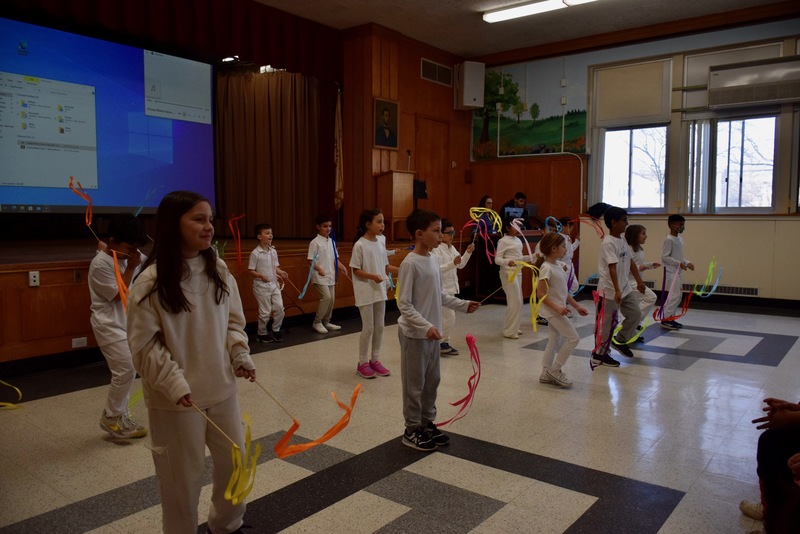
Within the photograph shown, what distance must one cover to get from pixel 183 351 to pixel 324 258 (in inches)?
205

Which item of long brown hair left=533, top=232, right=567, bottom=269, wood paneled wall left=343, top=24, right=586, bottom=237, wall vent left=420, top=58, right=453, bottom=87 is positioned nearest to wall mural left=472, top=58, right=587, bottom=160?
wood paneled wall left=343, top=24, right=586, bottom=237

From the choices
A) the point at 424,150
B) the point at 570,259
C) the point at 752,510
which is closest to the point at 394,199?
the point at 424,150

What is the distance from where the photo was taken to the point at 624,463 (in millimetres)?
3213

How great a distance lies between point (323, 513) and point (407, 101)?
8602mm

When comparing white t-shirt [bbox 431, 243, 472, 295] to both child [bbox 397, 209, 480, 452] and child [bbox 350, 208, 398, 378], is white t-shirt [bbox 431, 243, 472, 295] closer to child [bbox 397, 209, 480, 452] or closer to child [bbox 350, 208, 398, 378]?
child [bbox 350, 208, 398, 378]

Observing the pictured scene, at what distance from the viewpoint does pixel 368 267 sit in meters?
4.98

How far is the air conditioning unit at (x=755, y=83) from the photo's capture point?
8.71m

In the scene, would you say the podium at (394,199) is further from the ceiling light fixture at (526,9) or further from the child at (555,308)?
the child at (555,308)

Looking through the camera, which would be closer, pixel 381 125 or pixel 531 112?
pixel 381 125

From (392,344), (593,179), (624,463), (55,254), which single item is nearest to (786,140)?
(593,179)

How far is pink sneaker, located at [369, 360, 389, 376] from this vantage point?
16.5 feet

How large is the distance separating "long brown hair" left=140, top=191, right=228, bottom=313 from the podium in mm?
7222

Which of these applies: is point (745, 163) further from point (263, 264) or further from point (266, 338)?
point (266, 338)

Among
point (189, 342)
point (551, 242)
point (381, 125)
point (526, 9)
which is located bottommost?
point (189, 342)
